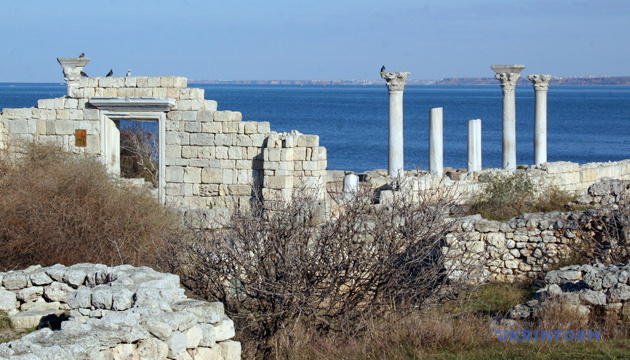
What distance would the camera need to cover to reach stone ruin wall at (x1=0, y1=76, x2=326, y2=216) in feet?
47.8

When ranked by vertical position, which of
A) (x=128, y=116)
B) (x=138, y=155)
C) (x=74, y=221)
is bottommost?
(x=74, y=221)

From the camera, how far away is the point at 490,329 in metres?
8.14

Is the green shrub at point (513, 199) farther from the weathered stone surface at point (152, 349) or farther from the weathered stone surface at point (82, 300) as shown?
the weathered stone surface at point (152, 349)

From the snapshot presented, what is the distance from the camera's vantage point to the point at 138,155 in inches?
667

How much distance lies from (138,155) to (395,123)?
6172 millimetres

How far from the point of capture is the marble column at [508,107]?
20828 mm

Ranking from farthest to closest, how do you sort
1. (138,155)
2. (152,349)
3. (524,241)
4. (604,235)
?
(138,155) < (524,241) < (604,235) < (152,349)

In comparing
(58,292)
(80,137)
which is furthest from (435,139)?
(58,292)

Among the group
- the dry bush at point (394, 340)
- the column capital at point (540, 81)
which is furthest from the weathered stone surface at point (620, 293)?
the column capital at point (540, 81)

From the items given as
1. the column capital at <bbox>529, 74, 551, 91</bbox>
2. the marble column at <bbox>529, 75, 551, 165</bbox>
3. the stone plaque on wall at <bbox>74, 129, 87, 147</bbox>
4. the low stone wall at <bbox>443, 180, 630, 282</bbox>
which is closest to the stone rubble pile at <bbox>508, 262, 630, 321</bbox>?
the low stone wall at <bbox>443, 180, 630, 282</bbox>

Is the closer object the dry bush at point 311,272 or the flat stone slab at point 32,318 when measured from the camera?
the flat stone slab at point 32,318

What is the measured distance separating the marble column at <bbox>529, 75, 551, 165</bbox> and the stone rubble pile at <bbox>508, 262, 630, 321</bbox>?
1302cm

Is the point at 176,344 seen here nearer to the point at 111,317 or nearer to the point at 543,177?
the point at 111,317

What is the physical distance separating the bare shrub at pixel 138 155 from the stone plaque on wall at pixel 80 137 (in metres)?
1.09
